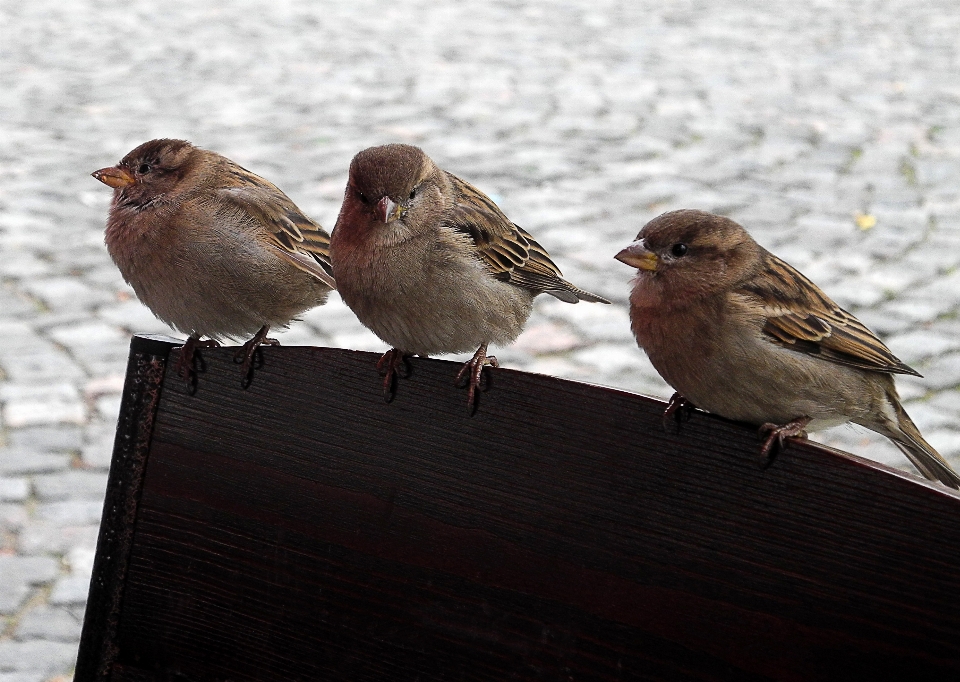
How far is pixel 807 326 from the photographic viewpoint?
2695 millimetres

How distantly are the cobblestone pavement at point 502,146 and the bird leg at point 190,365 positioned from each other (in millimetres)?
2453

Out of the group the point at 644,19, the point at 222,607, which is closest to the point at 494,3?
the point at 644,19

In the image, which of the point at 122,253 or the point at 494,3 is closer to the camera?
the point at 122,253

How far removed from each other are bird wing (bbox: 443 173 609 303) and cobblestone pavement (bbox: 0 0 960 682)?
2.01 meters

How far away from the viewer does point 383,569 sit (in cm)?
177

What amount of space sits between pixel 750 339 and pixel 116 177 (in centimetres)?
172

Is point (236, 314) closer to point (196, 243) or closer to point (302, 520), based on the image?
point (196, 243)

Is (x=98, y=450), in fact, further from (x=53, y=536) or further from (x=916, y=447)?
(x=916, y=447)

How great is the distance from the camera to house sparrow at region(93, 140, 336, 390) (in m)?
3.28

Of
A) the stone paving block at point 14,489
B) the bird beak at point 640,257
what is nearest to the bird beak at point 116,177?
the bird beak at point 640,257

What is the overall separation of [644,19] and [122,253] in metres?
11.4

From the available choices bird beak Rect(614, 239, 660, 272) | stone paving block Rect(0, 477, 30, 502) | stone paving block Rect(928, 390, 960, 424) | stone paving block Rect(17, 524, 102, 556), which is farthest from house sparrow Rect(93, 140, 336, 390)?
stone paving block Rect(928, 390, 960, 424)

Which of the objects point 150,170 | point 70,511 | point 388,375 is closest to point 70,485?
point 70,511

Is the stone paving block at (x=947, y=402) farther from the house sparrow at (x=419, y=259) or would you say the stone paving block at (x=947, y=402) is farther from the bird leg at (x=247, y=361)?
the bird leg at (x=247, y=361)
